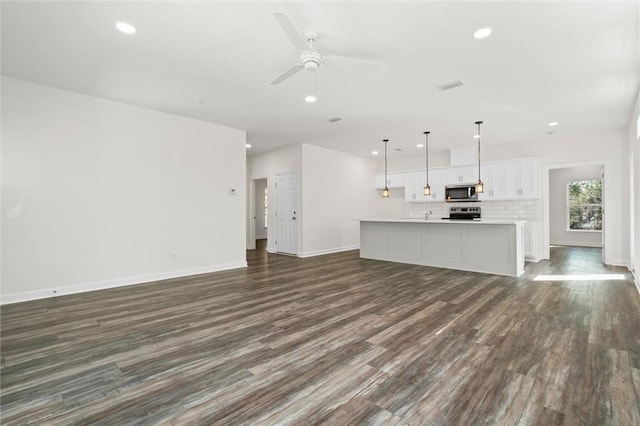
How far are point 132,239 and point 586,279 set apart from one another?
7.59 meters

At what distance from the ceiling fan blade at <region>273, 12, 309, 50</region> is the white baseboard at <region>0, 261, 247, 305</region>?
444 cm

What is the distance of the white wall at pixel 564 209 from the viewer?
930 centimetres

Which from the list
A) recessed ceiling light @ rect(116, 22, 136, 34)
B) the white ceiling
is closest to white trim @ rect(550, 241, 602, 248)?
the white ceiling

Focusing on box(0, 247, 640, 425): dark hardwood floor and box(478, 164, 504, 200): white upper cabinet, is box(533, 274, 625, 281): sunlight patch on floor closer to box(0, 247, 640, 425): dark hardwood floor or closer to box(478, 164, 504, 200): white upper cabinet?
box(0, 247, 640, 425): dark hardwood floor

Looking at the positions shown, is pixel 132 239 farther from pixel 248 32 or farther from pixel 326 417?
pixel 326 417

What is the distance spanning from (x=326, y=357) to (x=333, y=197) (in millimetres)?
6299

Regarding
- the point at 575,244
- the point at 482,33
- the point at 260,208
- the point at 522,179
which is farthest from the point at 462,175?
the point at 260,208

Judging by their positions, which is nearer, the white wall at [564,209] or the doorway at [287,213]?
the doorway at [287,213]

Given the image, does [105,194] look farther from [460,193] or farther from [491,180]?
[491,180]

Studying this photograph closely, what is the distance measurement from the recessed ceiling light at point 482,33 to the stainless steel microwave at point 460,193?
5.54 metres

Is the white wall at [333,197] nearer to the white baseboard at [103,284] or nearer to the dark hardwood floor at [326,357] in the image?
the white baseboard at [103,284]

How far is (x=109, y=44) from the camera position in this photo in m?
3.15

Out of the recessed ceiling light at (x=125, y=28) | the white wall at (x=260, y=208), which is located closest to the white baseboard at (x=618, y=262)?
the recessed ceiling light at (x=125, y=28)

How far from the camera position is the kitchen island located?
5.29m
